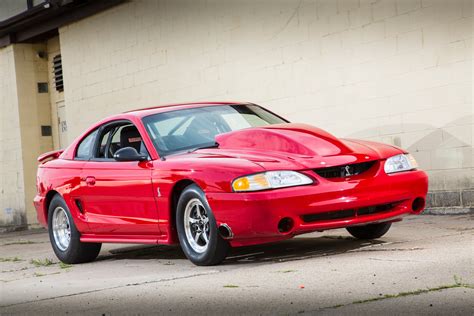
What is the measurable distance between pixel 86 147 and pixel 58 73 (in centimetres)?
1177

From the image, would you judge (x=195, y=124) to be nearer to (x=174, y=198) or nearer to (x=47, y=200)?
(x=174, y=198)

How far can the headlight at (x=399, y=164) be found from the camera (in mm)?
7505

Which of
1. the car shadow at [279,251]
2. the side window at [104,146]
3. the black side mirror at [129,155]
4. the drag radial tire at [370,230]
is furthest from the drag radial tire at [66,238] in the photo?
the drag radial tire at [370,230]

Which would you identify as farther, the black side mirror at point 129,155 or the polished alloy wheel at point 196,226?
the black side mirror at point 129,155

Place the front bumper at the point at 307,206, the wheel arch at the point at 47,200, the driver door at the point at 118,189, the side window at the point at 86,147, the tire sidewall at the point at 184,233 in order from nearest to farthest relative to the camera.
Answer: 1. the front bumper at the point at 307,206
2. the tire sidewall at the point at 184,233
3. the driver door at the point at 118,189
4. the side window at the point at 86,147
5. the wheel arch at the point at 47,200

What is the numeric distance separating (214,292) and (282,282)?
1.49 feet

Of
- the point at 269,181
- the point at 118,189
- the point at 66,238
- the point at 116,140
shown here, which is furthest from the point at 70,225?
the point at 269,181

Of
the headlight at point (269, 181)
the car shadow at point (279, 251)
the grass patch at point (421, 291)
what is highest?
the headlight at point (269, 181)

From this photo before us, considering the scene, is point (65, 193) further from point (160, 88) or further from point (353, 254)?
point (160, 88)

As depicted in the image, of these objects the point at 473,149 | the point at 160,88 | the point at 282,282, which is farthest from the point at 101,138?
the point at 160,88

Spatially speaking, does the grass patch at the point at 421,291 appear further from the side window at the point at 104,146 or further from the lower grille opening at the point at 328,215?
the side window at the point at 104,146

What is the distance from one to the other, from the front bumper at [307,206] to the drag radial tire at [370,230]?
3.01 feet

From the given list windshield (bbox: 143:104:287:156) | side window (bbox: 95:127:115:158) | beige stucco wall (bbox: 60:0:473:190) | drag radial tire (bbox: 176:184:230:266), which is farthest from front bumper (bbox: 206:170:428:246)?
beige stucco wall (bbox: 60:0:473:190)

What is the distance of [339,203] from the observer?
7.12m
